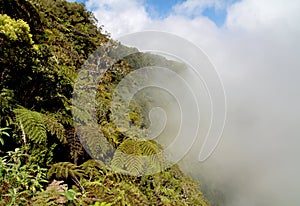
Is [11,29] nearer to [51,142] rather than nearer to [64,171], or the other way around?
[51,142]

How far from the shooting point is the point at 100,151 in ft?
7.59

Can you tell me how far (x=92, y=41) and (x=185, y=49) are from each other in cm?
171

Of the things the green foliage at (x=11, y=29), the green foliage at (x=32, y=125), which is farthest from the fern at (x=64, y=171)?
the green foliage at (x=11, y=29)

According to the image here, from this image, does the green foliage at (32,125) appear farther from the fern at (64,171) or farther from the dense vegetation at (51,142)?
the fern at (64,171)

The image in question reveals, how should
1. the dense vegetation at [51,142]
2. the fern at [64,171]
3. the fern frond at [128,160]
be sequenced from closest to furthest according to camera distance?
the dense vegetation at [51,142] → the fern at [64,171] → the fern frond at [128,160]

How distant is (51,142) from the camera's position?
91.0 inches

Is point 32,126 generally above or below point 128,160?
below

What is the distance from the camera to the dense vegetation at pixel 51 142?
167cm

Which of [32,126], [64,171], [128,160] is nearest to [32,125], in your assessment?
[32,126]

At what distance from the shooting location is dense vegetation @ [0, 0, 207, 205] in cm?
167

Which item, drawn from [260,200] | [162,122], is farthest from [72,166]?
[260,200]

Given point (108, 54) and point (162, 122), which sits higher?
point (108, 54)

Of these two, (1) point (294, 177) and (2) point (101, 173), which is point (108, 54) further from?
(1) point (294, 177)

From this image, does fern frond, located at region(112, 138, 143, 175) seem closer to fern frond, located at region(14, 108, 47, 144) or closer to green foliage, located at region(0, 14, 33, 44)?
fern frond, located at region(14, 108, 47, 144)
